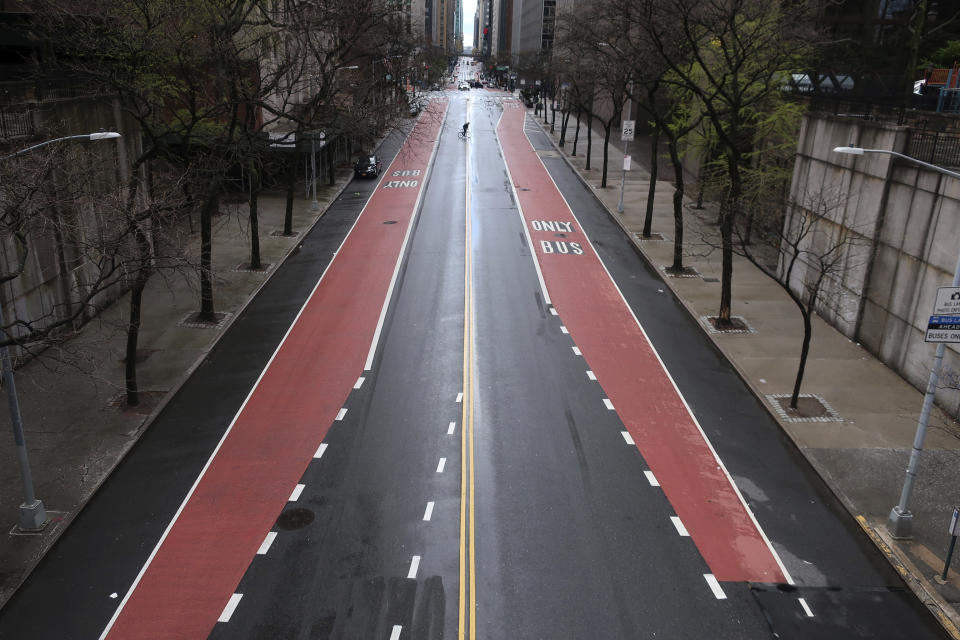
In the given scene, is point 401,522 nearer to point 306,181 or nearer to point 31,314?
point 31,314

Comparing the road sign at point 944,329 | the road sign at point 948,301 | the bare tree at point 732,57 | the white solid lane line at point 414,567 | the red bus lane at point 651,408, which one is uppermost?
the bare tree at point 732,57

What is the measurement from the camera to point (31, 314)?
20.2m

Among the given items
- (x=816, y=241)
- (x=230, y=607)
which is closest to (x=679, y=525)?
(x=230, y=607)

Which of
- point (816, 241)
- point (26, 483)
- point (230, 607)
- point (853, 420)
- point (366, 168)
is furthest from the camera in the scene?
point (366, 168)

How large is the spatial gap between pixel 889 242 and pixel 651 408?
9.25m

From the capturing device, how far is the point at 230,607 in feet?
36.8

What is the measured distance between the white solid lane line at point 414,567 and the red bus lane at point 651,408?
16.4ft

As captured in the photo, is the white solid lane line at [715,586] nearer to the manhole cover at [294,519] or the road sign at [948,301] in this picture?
the road sign at [948,301]

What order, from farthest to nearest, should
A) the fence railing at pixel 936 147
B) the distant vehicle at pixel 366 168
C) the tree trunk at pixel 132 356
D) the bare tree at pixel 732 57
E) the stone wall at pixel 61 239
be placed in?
the distant vehicle at pixel 366 168 < the bare tree at pixel 732 57 < the fence railing at pixel 936 147 < the stone wall at pixel 61 239 < the tree trunk at pixel 132 356

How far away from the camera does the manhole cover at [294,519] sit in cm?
1320

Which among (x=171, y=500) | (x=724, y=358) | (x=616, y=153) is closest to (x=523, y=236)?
(x=724, y=358)

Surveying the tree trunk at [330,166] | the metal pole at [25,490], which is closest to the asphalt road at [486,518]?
the metal pole at [25,490]

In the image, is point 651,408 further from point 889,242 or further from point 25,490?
point 25,490

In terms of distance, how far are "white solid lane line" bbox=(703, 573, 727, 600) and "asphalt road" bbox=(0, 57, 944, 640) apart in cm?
11
